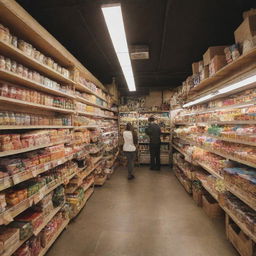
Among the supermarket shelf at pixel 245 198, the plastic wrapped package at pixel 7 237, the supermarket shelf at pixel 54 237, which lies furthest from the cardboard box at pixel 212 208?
the plastic wrapped package at pixel 7 237

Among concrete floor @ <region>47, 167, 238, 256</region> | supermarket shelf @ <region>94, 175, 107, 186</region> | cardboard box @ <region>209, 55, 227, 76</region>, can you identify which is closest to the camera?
concrete floor @ <region>47, 167, 238, 256</region>

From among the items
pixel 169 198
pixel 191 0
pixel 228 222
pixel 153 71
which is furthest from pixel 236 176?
pixel 153 71

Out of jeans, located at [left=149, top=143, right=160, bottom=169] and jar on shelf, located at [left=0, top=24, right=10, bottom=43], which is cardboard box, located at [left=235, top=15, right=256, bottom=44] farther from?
jeans, located at [left=149, top=143, right=160, bottom=169]

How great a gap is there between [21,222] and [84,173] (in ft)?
6.21

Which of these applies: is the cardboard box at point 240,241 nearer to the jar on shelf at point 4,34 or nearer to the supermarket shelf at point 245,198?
the supermarket shelf at point 245,198

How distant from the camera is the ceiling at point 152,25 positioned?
2.86m

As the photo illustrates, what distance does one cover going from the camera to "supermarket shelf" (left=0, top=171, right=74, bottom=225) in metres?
1.76

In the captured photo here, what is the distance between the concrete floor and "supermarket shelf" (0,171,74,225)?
867 millimetres

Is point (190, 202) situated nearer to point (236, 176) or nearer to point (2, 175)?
point (236, 176)

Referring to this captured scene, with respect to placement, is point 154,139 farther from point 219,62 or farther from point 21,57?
point 21,57

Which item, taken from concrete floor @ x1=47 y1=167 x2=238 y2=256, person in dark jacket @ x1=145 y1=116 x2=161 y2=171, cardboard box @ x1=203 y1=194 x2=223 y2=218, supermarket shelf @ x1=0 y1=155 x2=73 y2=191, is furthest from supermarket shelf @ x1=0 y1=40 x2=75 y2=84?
person in dark jacket @ x1=145 y1=116 x2=161 y2=171

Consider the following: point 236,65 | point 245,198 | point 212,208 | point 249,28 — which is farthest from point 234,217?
point 249,28

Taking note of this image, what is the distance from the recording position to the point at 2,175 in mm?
1771

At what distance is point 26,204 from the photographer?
209cm
